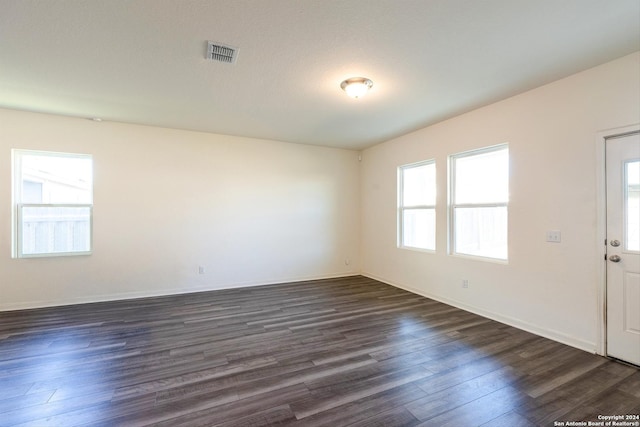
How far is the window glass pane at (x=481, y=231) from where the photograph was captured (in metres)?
3.58

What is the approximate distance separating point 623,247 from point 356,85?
115 inches

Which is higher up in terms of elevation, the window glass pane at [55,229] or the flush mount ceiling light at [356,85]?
the flush mount ceiling light at [356,85]

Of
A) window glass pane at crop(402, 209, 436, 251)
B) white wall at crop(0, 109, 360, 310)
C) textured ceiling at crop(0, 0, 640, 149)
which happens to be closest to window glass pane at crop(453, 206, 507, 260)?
window glass pane at crop(402, 209, 436, 251)

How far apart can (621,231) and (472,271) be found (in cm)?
158

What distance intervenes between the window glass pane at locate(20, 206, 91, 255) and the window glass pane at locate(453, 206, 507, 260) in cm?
559

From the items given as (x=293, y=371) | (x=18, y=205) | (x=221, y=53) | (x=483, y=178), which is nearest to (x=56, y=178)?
(x=18, y=205)

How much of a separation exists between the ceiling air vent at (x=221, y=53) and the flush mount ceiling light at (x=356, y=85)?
3.72 feet

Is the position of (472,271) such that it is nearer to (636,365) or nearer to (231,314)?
(636,365)

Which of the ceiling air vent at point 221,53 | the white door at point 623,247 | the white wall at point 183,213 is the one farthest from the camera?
the white wall at point 183,213

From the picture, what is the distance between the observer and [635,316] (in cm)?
246

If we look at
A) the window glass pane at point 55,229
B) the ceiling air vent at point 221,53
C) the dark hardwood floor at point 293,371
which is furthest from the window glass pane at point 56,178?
the ceiling air vent at point 221,53

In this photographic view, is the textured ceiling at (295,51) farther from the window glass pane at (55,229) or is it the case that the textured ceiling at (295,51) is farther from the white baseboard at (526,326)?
the white baseboard at (526,326)

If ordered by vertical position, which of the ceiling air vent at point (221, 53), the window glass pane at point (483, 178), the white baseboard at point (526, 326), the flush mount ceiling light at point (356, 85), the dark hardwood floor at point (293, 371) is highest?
the ceiling air vent at point (221, 53)

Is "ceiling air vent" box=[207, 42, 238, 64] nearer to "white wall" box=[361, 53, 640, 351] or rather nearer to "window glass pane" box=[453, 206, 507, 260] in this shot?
"white wall" box=[361, 53, 640, 351]
